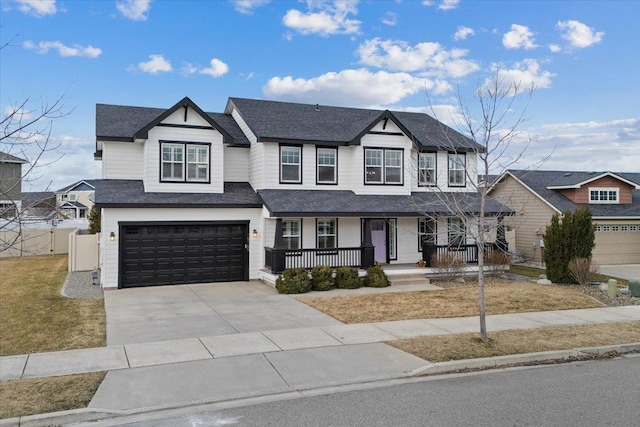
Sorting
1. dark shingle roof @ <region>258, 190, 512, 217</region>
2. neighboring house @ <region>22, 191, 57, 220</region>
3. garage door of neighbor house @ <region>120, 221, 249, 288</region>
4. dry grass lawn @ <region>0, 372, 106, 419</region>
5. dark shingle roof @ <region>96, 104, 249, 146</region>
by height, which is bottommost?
dry grass lawn @ <region>0, 372, 106, 419</region>

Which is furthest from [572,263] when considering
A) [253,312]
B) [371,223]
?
[253,312]

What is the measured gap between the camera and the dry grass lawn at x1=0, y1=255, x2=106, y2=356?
1030 cm

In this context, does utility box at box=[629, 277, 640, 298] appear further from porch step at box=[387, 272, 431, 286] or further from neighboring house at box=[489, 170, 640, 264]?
neighboring house at box=[489, 170, 640, 264]

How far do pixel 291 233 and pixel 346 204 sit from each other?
8.44ft

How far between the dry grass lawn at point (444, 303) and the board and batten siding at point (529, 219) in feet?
34.4

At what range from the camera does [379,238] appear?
21.9 metres

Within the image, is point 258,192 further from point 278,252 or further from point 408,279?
point 408,279

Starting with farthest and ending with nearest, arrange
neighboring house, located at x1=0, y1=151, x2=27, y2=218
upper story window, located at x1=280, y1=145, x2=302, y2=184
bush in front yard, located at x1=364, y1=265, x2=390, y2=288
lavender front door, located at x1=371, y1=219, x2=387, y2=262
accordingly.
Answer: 1. lavender front door, located at x1=371, y1=219, x2=387, y2=262
2. upper story window, located at x1=280, y1=145, x2=302, y2=184
3. bush in front yard, located at x1=364, y1=265, x2=390, y2=288
4. neighboring house, located at x1=0, y1=151, x2=27, y2=218

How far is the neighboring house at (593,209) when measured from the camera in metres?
27.5

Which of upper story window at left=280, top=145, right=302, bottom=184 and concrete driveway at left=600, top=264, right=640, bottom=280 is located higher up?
upper story window at left=280, top=145, right=302, bottom=184

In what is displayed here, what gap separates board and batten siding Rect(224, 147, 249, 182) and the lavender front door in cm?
591

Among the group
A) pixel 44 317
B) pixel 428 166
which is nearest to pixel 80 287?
pixel 44 317

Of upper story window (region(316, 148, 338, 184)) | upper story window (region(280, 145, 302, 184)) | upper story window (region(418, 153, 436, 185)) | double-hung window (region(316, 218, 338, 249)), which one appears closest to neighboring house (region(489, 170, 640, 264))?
upper story window (region(418, 153, 436, 185))

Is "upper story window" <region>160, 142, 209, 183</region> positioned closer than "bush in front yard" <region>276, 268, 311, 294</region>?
No
